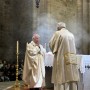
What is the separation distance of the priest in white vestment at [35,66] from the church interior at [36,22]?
5.61 meters

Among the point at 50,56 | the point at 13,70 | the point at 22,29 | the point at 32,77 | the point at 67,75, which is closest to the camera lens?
the point at 67,75

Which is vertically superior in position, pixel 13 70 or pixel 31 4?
pixel 31 4

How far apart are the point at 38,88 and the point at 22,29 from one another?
23.6ft

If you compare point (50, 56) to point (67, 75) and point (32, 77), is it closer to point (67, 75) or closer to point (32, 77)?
point (32, 77)

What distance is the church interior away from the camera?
52.7 ft

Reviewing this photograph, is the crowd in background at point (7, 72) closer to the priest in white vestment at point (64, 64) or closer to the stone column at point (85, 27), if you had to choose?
the stone column at point (85, 27)

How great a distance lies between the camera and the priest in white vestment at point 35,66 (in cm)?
984

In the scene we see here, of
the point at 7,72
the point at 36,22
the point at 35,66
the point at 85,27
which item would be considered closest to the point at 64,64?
the point at 35,66

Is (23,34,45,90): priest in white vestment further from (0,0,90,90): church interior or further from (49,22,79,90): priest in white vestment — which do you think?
(0,0,90,90): church interior

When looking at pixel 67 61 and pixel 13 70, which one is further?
pixel 13 70

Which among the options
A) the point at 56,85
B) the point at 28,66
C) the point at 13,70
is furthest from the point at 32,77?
the point at 13,70

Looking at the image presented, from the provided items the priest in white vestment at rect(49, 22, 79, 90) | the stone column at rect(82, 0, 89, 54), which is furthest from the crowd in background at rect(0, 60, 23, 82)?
the priest in white vestment at rect(49, 22, 79, 90)

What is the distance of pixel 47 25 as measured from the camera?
16125mm

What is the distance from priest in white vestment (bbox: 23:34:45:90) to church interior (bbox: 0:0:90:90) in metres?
5.61
